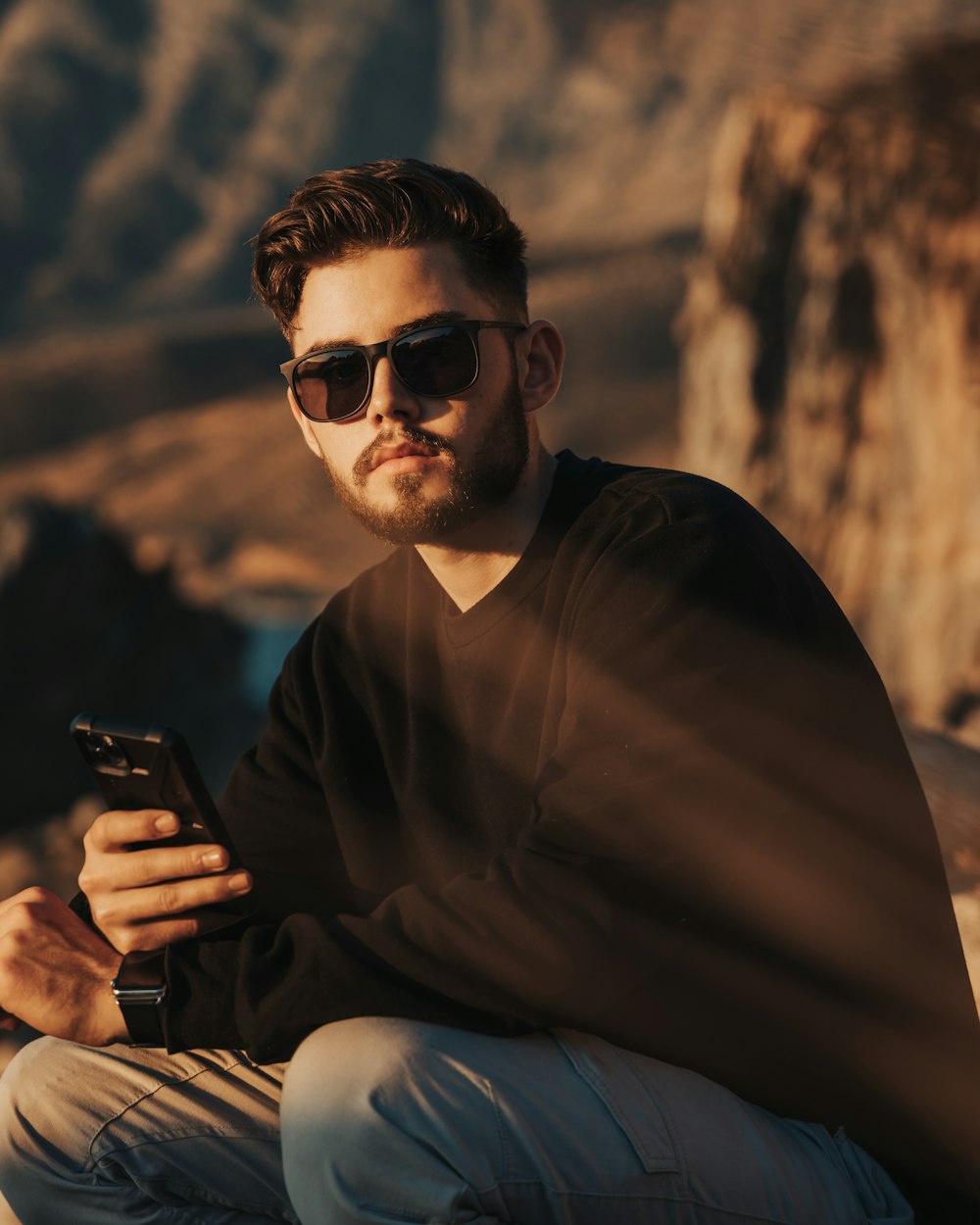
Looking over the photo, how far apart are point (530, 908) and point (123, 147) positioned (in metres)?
40.6

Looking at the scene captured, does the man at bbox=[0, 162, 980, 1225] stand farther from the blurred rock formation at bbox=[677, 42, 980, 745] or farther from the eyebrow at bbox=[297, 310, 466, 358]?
the blurred rock formation at bbox=[677, 42, 980, 745]

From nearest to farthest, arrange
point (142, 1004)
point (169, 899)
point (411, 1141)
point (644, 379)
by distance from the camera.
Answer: point (411, 1141) < point (142, 1004) < point (169, 899) < point (644, 379)

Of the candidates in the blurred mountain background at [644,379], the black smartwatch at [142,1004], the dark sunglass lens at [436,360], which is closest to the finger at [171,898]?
the black smartwatch at [142,1004]

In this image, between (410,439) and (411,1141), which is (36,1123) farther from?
(410,439)

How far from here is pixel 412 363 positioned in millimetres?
2137

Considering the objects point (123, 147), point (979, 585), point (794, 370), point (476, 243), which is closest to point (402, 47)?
point (123, 147)

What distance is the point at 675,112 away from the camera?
3516cm

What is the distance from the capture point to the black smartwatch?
6.25 feet

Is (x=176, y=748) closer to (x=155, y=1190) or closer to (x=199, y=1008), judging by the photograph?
(x=199, y=1008)

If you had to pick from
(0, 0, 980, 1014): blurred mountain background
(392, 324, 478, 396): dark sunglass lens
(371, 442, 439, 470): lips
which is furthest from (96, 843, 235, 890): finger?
(0, 0, 980, 1014): blurred mountain background

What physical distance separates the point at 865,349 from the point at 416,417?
24.8 ft

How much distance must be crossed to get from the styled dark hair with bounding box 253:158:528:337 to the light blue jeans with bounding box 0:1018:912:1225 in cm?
114

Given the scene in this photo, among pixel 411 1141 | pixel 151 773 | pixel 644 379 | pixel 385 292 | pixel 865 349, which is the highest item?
pixel 644 379

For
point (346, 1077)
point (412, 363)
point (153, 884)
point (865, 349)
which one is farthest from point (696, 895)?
point (865, 349)
